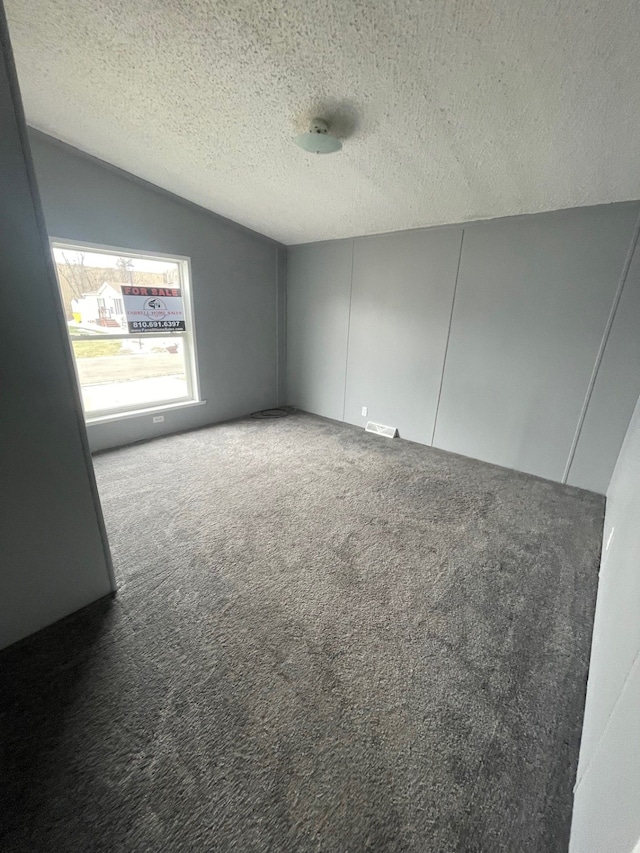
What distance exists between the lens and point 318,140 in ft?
6.33

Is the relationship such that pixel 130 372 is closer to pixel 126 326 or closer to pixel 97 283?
pixel 126 326

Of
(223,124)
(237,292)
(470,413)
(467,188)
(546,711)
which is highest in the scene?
(223,124)

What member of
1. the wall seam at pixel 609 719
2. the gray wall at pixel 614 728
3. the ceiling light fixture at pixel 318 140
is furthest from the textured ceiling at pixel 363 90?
the wall seam at pixel 609 719

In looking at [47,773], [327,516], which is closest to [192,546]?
[327,516]

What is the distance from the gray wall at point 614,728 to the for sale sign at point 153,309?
400cm

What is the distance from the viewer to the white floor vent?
3.93 meters

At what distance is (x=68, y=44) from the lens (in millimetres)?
1626

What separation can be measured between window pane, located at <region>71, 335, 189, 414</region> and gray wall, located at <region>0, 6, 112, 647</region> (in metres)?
2.09

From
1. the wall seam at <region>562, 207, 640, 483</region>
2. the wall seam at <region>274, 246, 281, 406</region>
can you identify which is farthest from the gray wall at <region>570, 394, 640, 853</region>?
the wall seam at <region>274, 246, 281, 406</region>

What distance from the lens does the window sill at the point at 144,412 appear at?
3261 mm

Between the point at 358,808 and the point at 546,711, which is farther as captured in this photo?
the point at 546,711

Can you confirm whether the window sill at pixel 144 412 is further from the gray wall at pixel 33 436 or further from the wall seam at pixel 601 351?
the wall seam at pixel 601 351

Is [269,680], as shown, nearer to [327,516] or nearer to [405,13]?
[327,516]

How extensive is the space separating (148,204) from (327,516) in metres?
3.41
